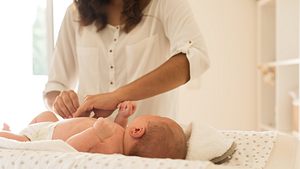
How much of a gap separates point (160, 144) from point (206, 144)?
0.11 meters

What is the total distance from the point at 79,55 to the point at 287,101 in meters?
1.44

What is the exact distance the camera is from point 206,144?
0.94 metres

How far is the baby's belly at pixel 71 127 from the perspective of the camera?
1025 millimetres

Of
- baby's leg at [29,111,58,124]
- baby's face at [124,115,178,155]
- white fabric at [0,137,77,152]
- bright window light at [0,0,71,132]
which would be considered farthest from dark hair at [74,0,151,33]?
bright window light at [0,0,71,132]

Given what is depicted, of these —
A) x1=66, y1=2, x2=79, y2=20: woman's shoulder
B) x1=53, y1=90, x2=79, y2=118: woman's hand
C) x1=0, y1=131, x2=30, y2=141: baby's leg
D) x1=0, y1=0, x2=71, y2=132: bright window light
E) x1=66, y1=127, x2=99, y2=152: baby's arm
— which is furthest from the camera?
x1=0, y1=0, x2=71, y2=132: bright window light

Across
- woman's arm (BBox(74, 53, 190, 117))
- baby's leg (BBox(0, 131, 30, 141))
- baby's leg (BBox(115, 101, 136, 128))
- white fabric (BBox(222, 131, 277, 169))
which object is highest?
woman's arm (BBox(74, 53, 190, 117))

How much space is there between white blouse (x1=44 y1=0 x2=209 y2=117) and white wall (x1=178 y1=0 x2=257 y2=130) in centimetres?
132

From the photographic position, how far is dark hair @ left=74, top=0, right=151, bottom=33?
1.31 metres

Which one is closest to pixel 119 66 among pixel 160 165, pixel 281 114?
pixel 160 165

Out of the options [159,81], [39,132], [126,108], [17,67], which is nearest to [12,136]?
[39,132]

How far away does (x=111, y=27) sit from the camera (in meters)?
1.36

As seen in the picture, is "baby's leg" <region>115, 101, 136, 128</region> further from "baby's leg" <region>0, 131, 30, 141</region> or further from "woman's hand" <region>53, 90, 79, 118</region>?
"baby's leg" <region>0, 131, 30, 141</region>

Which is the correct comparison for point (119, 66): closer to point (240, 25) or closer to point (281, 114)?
point (281, 114)

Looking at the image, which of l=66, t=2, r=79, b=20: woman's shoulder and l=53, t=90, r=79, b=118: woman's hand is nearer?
l=53, t=90, r=79, b=118: woman's hand
